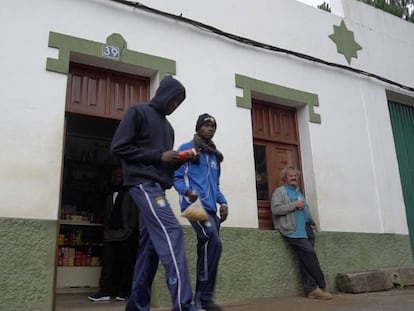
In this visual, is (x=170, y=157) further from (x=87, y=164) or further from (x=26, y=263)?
(x=87, y=164)

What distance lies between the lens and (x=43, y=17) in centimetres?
551

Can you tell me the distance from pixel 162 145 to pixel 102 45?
2432 millimetres

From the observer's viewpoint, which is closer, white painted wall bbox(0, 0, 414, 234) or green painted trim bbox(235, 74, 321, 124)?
white painted wall bbox(0, 0, 414, 234)

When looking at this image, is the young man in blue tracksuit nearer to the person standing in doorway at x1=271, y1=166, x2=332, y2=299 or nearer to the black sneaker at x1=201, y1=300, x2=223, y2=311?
the black sneaker at x1=201, y1=300, x2=223, y2=311

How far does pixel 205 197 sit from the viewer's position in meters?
4.60

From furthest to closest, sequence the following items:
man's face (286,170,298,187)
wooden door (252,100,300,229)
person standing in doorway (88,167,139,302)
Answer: wooden door (252,100,300,229), man's face (286,170,298,187), person standing in doorway (88,167,139,302)

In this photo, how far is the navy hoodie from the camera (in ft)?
12.3

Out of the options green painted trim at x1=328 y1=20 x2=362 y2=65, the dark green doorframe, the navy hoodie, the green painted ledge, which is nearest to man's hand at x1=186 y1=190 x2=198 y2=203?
the navy hoodie

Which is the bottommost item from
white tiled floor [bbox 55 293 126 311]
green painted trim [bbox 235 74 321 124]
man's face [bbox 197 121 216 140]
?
white tiled floor [bbox 55 293 126 311]

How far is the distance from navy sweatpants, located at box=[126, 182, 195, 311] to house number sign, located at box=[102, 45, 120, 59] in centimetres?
259

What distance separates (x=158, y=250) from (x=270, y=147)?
4120mm

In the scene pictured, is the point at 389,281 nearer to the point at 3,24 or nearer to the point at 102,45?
the point at 102,45

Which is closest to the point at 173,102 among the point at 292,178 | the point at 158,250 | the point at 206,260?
the point at 158,250

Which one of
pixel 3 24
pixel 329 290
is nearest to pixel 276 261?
pixel 329 290
